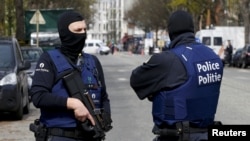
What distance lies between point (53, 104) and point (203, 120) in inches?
42.9

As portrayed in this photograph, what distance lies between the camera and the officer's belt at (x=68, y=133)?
17.0 feet

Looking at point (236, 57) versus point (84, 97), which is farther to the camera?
point (236, 57)

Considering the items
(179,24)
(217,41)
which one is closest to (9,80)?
(179,24)

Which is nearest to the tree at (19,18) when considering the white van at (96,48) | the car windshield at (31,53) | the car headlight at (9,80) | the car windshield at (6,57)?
the car windshield at (31,53)

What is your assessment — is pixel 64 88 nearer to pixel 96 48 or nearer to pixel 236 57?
pixel 236 57

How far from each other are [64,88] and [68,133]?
33 cm

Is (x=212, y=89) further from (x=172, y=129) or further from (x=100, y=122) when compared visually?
(x=100, y=122)

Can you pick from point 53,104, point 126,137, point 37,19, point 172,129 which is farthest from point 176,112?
point 37,19

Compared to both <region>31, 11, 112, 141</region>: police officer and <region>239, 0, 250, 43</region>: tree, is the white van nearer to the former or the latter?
<region>239, 0, 250, 43</region>: tree

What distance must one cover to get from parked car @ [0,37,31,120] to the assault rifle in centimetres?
890

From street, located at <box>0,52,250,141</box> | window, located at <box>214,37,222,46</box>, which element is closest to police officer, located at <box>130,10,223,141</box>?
street, located at <box>0,52,250,141</box>

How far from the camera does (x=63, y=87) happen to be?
5.22 m

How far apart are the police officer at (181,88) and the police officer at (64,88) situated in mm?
399

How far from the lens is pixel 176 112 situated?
4.99 metres
